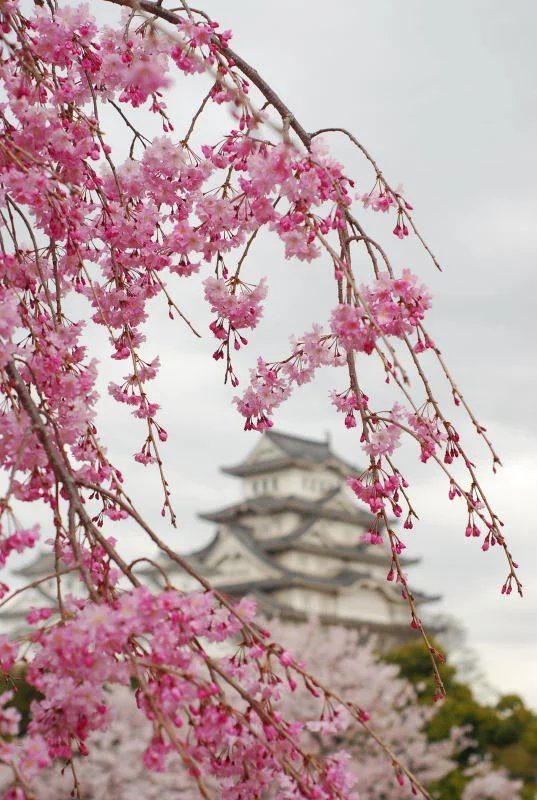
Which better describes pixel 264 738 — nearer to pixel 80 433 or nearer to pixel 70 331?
pixel 80 433

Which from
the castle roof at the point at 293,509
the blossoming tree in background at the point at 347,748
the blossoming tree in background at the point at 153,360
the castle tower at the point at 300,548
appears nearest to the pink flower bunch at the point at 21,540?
the blossoming tree in background at the point at 153,360

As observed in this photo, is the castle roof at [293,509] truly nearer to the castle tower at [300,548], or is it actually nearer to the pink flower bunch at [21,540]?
the castle tower at [300,548]

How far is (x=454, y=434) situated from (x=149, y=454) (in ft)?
3.00

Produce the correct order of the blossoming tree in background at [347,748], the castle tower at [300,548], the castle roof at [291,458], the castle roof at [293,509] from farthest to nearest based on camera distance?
the castle roof at [291,458]
the castle roof at [293,509]
the castle tower at [300,548]
the blossoming tree in background at [347,748]

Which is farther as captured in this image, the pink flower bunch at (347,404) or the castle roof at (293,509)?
the castle roof at (293,509)

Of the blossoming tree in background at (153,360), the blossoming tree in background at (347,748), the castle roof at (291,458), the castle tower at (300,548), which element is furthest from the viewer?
the castle roof at (291,458)

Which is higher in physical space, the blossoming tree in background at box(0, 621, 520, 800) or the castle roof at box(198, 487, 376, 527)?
the castle roof at box(198, 487, 376, 527)

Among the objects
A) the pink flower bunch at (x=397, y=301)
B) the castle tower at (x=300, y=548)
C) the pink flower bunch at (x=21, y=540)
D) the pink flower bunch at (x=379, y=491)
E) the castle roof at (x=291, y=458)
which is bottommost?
the pink flower bunch at (x=21, y=540)

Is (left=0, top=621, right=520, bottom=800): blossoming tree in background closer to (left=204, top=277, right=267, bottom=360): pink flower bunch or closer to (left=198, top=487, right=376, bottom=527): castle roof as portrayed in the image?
(left=204, top=277, right=267, bottom=360): pink flower bunch

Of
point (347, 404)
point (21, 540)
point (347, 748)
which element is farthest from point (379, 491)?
point (347, 748)

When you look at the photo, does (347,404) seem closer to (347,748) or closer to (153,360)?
(153,360)

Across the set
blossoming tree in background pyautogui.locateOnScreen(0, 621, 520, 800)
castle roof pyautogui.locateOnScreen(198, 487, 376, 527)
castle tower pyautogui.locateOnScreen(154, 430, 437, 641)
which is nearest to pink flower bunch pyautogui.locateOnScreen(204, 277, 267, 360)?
blossoming tree in background pyautogui.locateOnScreen(0, 621, 520, 800)

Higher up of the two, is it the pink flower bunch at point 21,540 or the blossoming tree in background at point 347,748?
the blossoming tree in background at point 347,748

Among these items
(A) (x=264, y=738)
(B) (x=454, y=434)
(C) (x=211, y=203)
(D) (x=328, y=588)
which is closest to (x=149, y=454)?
(C) (x=211, y=203)
